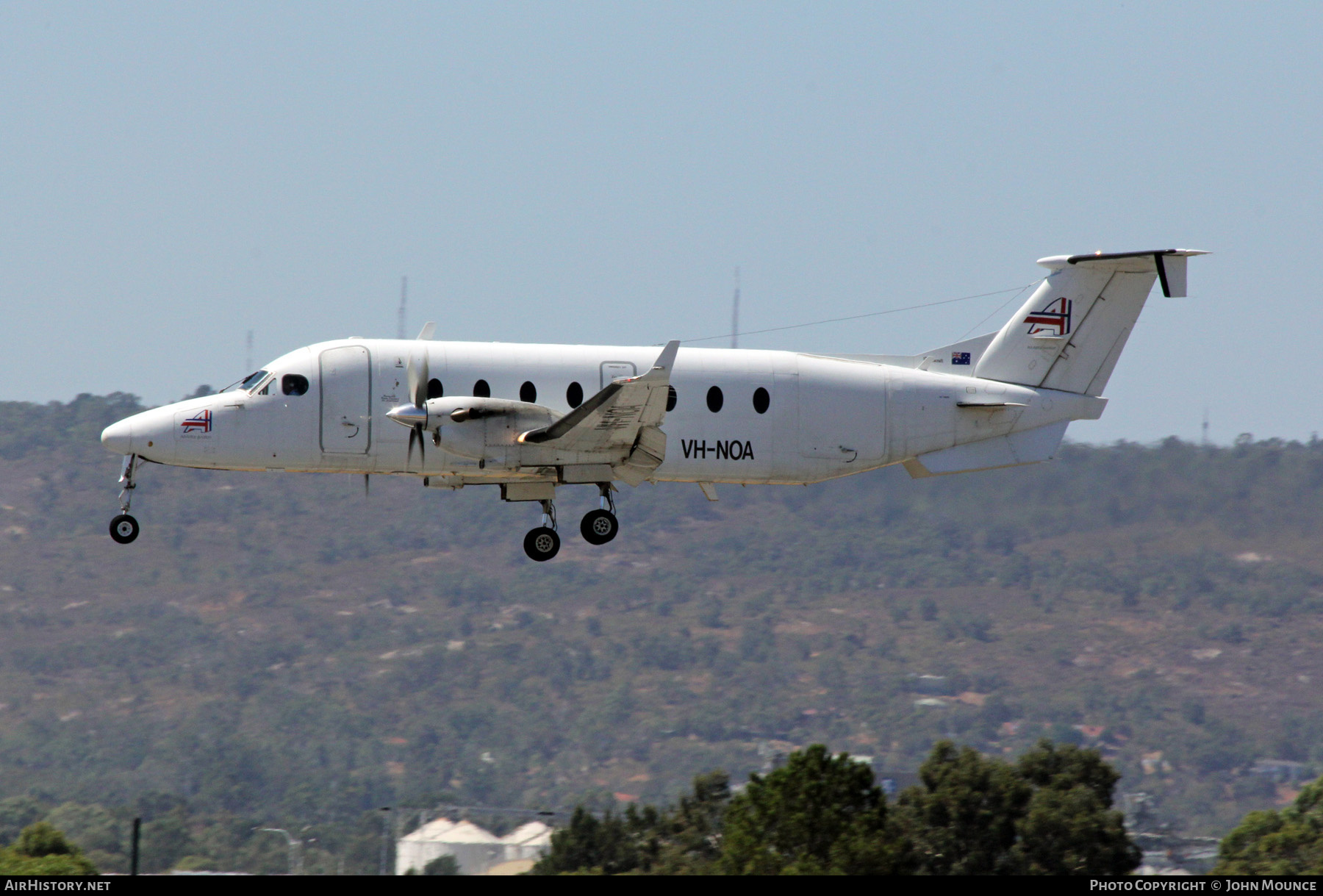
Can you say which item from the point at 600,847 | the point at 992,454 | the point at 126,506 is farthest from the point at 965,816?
the point at 126,506

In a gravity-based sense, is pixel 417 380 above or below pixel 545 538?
above

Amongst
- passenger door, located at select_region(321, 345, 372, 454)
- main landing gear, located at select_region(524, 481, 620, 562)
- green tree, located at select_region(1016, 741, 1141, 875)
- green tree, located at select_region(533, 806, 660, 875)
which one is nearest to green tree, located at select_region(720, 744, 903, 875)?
green tree, located at select_region(1016, 741, 1141, 875)

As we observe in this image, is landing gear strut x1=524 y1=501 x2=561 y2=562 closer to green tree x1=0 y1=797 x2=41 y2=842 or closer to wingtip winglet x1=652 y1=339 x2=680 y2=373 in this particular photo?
wingtip winglet x1=652 y1=339 x2=680 y2=373

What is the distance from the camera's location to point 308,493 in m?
151

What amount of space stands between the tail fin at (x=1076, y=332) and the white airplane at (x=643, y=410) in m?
0.03

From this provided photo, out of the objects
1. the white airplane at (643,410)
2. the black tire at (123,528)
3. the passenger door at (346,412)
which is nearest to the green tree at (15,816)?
the black tire at (123,528)

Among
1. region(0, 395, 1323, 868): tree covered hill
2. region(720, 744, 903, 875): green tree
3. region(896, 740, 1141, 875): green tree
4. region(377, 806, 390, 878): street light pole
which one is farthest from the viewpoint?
region(0, 395, 1323, 868): tree covered hill

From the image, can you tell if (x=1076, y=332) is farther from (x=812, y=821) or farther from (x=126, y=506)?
(x=812, y=821)

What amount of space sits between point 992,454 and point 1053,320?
3100 mm

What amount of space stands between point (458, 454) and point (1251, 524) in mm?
56097

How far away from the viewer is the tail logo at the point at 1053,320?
3098cm

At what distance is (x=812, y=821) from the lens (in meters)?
44.5

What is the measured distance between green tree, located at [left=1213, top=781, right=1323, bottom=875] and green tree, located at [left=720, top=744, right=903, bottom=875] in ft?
44.5

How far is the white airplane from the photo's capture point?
89.2 feet
